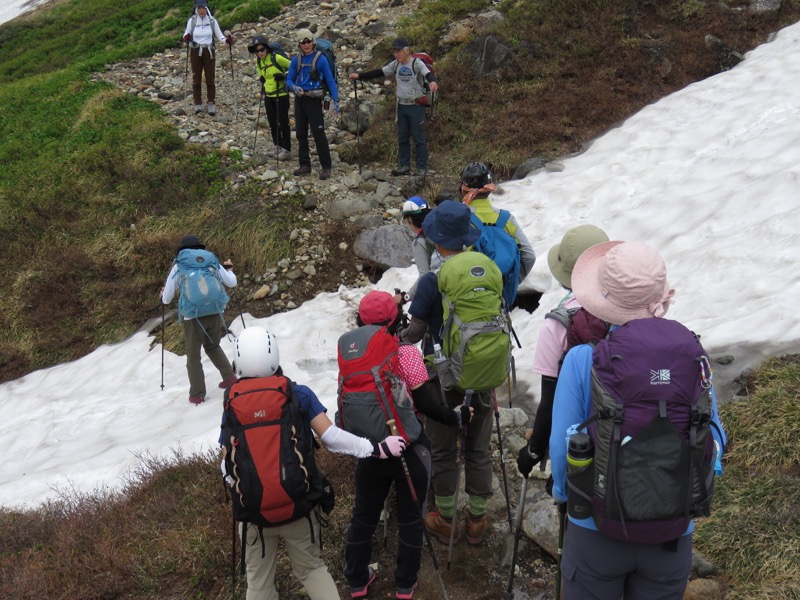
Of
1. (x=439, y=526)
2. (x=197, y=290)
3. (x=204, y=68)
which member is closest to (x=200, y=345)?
(x=197, y=290)

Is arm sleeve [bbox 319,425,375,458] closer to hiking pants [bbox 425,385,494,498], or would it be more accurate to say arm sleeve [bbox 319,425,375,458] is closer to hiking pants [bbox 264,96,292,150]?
hiking pants [bbox 425,385,494,498]

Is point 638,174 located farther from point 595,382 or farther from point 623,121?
point 595,382

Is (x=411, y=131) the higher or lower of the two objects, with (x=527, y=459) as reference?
higher

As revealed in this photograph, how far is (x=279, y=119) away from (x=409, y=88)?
3043mm

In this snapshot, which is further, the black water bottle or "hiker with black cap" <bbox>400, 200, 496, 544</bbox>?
"hiker with black cap" <bbox>400, 200, 496, 544</bbox>

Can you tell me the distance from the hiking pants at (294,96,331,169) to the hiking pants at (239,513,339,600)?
30.0ft

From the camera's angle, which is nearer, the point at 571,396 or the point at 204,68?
the point at 571,396

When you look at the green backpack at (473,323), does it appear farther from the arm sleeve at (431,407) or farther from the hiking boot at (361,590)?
the hiking boot at (361,590)

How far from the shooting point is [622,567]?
3.15 m

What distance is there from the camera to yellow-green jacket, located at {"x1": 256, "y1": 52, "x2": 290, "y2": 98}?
12.8m

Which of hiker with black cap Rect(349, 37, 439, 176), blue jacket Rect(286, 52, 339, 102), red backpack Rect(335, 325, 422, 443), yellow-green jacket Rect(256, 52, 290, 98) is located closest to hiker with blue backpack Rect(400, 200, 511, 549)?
red backpack Rect(335, 325, 422, 443)

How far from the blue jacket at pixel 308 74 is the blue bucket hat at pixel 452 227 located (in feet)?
24.9

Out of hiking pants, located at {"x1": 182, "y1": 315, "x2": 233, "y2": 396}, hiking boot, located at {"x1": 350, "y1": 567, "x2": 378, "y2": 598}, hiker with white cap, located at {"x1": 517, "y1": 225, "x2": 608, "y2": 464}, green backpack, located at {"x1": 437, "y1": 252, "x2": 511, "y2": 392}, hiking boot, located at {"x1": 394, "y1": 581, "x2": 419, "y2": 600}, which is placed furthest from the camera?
hiking pants, located at {"x1": 182, "y1": 315, "x2": 233, "y2": 396}

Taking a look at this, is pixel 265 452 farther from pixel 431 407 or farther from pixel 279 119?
pixel 279 119
